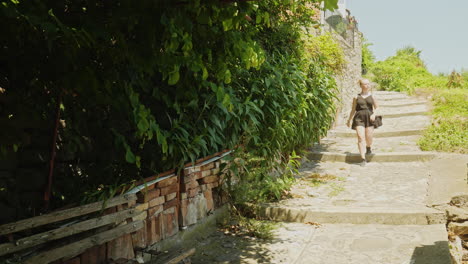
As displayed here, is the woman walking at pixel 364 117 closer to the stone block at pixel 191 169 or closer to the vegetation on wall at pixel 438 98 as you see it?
the vegetation on wall at pixel 438 98

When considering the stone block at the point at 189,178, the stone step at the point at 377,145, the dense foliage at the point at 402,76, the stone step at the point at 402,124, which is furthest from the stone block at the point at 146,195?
the dense foliage at the point at 402,76

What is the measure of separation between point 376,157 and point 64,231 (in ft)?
22.9

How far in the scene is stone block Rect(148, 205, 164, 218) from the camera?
4032mm

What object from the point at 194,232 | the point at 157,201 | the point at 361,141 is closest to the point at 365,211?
the point at 194,232

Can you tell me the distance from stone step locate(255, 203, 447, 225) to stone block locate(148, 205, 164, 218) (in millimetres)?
1737

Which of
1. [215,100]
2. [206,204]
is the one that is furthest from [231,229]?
[215,100]

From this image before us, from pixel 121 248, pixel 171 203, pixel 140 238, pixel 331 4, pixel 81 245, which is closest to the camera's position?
pixel 331 4

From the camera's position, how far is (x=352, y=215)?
5.32m

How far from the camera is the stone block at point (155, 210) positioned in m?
4.03

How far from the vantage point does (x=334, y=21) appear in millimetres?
14820

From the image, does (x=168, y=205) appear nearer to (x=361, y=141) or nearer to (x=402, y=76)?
(x=361, y=141)

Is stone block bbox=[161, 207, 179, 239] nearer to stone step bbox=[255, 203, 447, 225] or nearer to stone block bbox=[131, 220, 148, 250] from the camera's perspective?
stone block bbox=[131, 220, 148, 250]

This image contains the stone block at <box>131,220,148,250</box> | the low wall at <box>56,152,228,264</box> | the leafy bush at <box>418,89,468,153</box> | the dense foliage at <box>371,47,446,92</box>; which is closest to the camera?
the low wall at <box>56,152,228,264</box>

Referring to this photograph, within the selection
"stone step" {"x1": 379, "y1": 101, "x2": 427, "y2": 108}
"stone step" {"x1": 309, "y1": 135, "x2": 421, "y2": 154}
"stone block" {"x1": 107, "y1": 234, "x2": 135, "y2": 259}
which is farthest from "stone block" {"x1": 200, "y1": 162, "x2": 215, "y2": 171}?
"stone step" {"x1": 379, "y1": 101, "x2": 427, "y2": 108}
